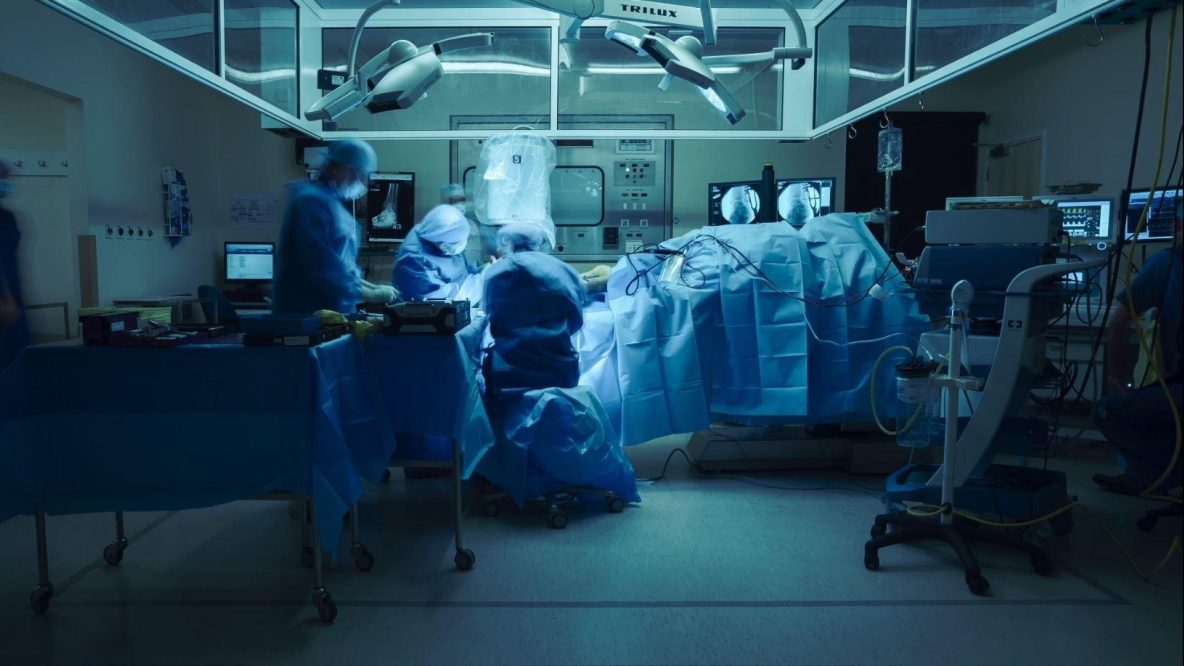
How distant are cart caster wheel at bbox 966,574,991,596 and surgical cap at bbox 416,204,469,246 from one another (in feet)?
10.5

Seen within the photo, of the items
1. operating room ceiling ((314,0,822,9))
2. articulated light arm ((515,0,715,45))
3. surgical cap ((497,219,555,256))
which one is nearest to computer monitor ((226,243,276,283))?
operating room ceiling ((314,0,822,9))

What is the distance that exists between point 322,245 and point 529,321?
0.86 metres

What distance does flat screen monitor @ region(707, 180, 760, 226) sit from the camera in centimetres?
446

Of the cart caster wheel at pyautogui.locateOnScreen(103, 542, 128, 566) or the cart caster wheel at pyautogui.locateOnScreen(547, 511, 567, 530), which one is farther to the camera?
the cart caster wheel at pyautogui.locateOnScreen(547, 511, 567, 530)

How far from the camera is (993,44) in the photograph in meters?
2.56

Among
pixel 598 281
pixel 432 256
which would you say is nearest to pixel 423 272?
pixel 432 256

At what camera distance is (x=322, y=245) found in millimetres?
2867

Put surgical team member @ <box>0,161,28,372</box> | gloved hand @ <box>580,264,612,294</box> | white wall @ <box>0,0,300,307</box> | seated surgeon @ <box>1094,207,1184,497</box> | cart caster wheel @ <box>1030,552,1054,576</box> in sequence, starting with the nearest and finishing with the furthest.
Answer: seated surgeon @ <box>1094,207,1184,497</box>
cart caster wheel @ <box>1030,552,1054,576</box>
surgical team member @ <box>0,161,28,372</box>
gloved hand @ <box>580,264,612,294</box>
white wall @ <box>0,0,300,307</box>

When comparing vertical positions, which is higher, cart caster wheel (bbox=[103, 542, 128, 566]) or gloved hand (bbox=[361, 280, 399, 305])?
gloved hand (bbox=[361, 280, 399, 305])

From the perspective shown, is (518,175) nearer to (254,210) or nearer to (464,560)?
(254,210)

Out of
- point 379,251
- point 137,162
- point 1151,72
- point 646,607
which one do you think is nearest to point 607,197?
point 379,251

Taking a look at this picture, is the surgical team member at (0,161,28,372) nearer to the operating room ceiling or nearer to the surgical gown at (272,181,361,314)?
the surgical gown at (272,181,361,314)

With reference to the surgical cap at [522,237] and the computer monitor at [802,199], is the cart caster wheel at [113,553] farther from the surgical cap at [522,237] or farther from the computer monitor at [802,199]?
the computer monitor at [802,199]

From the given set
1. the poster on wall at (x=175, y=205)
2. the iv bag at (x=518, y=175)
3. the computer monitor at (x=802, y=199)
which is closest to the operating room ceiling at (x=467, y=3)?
the iv bag at (x=518, y=175)
